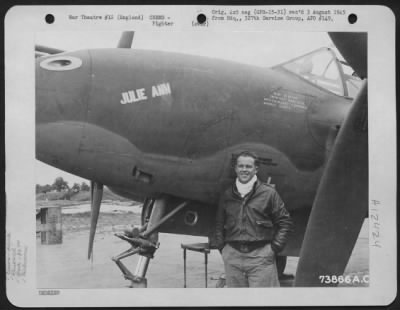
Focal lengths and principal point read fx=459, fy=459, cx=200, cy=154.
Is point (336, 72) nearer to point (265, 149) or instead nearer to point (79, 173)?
point (265, 149)

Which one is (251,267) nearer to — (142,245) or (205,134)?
(142,245)

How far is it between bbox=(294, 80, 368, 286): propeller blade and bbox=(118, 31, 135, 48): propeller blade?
4.08ft

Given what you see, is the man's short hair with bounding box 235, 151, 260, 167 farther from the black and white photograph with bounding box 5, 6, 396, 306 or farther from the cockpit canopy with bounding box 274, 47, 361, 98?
the cockpit canopy with bounding box 274, 47, 361, 98

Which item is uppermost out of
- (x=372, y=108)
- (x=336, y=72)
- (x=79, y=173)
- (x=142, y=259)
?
(x=336, y=72)

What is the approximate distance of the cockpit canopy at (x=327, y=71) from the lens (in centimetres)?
261

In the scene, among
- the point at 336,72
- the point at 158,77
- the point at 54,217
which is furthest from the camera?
the point at 336,72

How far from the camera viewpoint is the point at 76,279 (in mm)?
2514

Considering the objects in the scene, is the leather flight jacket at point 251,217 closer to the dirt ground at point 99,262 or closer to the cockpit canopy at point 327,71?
the dirt ground at point 99,262

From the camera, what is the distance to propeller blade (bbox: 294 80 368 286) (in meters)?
2.52

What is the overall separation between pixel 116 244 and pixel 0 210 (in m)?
0.65

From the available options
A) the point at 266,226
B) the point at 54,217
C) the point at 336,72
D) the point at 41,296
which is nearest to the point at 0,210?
the point at 54,217

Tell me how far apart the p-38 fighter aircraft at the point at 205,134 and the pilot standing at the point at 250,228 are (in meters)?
0.06

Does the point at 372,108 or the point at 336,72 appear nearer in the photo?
the point at 372,108

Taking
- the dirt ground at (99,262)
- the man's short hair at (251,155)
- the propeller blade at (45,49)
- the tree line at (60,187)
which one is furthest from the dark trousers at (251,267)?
the propeller blade at (45,49)
